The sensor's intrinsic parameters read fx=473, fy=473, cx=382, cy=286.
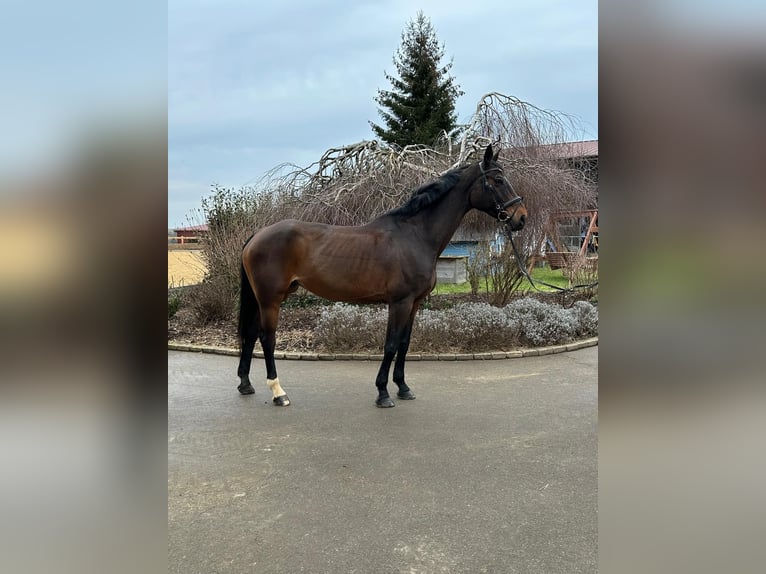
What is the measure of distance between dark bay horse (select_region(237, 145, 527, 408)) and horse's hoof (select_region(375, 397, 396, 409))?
0.15ft

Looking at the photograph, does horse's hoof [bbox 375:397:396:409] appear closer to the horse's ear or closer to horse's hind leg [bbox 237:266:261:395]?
horse's hind leg [bbox 237:266:261:395]

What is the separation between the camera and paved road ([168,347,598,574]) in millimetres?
1995

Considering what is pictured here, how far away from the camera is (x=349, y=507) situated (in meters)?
2.37

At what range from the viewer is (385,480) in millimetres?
2660

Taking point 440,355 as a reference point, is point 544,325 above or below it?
above

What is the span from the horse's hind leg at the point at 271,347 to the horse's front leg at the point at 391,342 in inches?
32.3

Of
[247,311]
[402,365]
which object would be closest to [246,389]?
[247,311]

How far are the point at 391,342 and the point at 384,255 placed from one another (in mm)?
755
